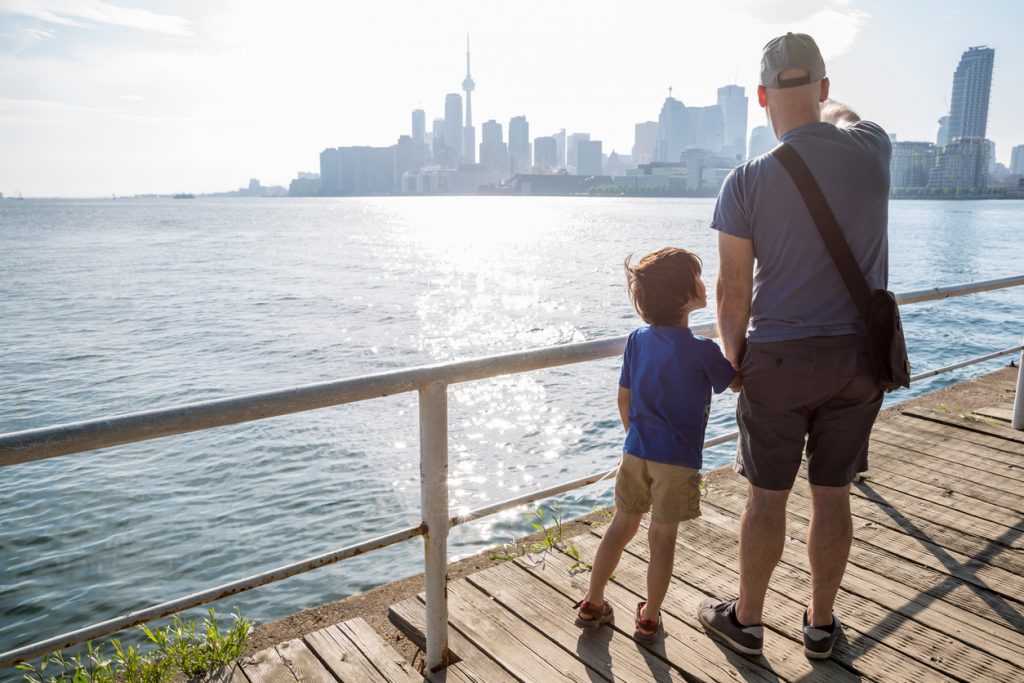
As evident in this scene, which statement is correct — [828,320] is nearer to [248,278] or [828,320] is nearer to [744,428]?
[744,428]

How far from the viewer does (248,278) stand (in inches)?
1479

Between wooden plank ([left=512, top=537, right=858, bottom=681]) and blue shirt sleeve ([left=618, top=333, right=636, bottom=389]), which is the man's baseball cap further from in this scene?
wooden plank ([left=512, top=537, right=858, bottom=681])

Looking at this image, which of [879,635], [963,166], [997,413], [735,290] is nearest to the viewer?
[735,290]

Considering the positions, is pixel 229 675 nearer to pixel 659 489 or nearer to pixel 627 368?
pixel 659 489

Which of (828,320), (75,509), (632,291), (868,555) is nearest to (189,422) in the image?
(632,291)

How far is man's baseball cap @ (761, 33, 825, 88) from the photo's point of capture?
Answer: 2.38 meters

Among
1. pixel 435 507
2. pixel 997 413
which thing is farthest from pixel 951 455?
pixel 435 507

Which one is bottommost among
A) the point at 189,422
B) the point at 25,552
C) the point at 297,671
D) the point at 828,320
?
the point at 25,552

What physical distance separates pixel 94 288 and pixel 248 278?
6.87m

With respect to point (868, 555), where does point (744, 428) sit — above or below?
above

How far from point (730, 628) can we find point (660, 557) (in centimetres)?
43

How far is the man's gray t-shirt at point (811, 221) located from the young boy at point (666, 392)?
214 millimetres

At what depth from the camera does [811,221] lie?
2387 millimetres

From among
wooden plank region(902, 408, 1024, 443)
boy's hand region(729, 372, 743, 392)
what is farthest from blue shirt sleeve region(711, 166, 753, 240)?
wooden plank region(902, 408, 1024, 443)
